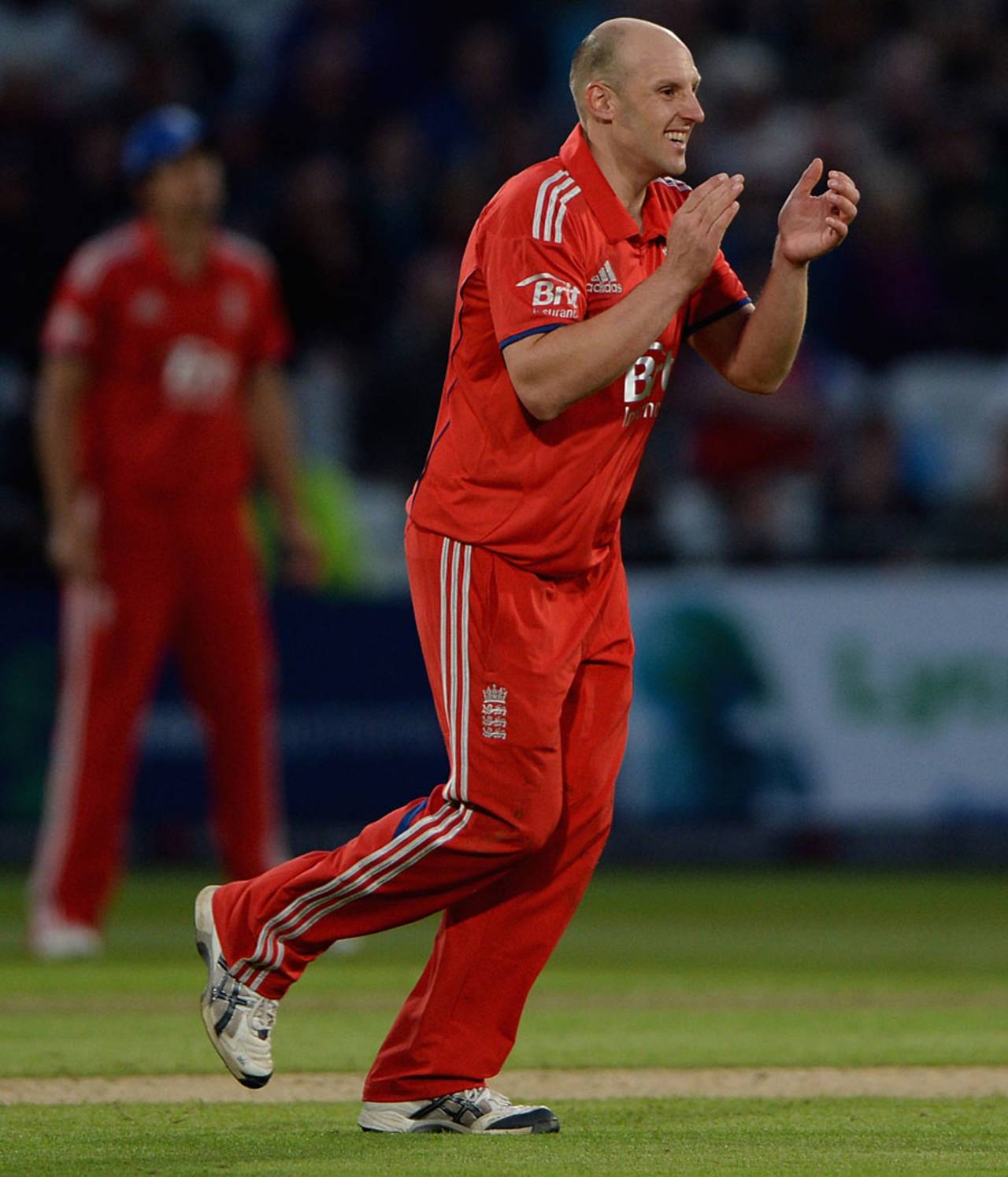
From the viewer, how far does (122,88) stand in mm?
13602

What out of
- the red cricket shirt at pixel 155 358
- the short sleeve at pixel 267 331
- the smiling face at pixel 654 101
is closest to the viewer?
the smiling face at pixel 654 101

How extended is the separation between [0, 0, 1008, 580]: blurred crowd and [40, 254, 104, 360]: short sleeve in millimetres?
3211

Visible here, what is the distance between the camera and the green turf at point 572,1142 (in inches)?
167

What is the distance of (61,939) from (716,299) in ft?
13.6

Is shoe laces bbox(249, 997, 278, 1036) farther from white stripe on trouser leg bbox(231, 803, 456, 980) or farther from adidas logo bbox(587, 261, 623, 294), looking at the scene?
adidas logo bbox(587, 261, 623, 294)

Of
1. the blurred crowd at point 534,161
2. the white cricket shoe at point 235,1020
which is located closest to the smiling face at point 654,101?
the white cricket shoe at point 235,1020

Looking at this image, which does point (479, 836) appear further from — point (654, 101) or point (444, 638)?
point (654, 101)

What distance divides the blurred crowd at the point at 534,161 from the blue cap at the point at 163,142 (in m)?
3.38

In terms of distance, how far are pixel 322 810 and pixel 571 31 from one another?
19.0 feet

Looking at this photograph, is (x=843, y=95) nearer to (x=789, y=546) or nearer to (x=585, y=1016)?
(x=789, y=546)

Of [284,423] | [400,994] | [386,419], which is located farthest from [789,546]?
[400,994]

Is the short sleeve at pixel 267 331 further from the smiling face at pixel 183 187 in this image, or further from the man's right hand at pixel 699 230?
the man's right hand at pixel 699 230

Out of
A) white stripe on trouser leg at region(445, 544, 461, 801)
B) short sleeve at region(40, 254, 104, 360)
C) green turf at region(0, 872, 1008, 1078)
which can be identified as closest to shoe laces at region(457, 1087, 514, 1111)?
white stripe on trouser leg at region(445, 544, 461, 801)

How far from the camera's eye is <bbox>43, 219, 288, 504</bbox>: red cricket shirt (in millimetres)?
8297
